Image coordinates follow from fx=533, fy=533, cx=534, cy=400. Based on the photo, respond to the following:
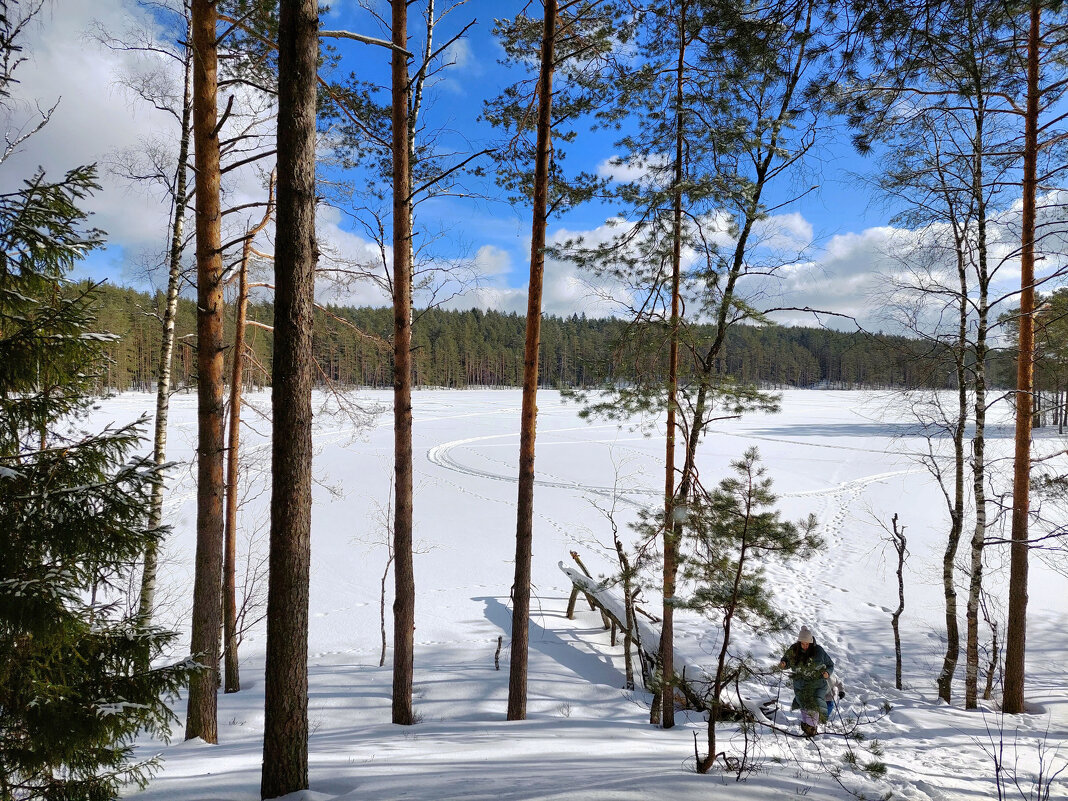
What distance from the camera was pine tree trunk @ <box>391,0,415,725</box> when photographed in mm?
5816

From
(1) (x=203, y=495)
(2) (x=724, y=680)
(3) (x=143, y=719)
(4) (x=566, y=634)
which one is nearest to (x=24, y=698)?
(3) (x=143, y=719)

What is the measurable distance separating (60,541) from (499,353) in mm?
80342

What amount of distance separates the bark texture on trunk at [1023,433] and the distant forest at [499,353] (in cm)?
80

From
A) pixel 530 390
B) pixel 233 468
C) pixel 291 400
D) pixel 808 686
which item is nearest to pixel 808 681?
pixel 808 686

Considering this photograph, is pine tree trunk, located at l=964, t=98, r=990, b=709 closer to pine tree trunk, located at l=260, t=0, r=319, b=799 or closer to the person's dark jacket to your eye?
the person's dark jacket

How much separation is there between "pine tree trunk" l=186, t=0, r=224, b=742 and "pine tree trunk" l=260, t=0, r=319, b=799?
7.82 feet

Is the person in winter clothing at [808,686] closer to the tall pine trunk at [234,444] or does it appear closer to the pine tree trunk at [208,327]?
the pine tree trunk at [208,327]

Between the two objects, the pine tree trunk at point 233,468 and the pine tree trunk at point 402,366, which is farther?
the pine tree trunk at point 233,468

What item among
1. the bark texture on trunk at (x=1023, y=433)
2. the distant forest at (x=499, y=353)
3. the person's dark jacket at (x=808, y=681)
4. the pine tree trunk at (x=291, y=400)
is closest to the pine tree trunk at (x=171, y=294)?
the distant forest at (x=499, y=353)

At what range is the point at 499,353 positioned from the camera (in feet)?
272

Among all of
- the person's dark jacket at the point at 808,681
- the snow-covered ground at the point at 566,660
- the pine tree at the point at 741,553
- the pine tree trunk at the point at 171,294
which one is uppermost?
the pine tree trunk at the point at 171,294

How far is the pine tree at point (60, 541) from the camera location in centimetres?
285

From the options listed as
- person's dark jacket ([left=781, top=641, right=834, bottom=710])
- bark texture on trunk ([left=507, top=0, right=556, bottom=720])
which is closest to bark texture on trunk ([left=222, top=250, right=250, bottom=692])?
bark texture on trunk ([left=507, top=0, right=556, bottom=720])

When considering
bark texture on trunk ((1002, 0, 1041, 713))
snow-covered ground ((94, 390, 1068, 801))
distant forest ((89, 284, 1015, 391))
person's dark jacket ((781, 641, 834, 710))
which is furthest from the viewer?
bark texture on trunk ((1002, 0, 1041, 713))
